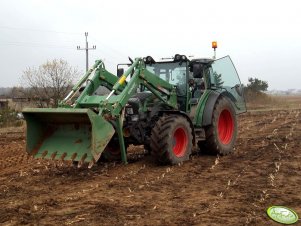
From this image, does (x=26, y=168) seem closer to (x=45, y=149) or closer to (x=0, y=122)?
(x=45, y=149)

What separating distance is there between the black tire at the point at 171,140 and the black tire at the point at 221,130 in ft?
3.14

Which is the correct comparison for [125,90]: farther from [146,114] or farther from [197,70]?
[197,70]

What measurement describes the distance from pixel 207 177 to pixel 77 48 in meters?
42.6

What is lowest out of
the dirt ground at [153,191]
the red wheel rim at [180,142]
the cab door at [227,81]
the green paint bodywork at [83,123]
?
the dirt ground at [153,191]

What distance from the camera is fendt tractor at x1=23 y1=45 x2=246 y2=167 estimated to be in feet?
25.2

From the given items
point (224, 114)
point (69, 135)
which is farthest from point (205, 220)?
point (224, 114)

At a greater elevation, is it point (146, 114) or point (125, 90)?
point (125, 90)

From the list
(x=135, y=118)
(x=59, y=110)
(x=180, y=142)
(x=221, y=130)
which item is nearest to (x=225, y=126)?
(x=221, y=130)

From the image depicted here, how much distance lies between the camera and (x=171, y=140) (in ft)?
27.2

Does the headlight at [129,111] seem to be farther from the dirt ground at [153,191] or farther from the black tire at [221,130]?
the black tire at [221,130]

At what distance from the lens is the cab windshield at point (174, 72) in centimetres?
969

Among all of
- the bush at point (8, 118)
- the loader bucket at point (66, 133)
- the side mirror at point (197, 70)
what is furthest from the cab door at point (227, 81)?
the bush at point (8, 118)

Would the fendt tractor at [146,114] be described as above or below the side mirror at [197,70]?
below

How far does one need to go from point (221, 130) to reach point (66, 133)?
13.6ft
